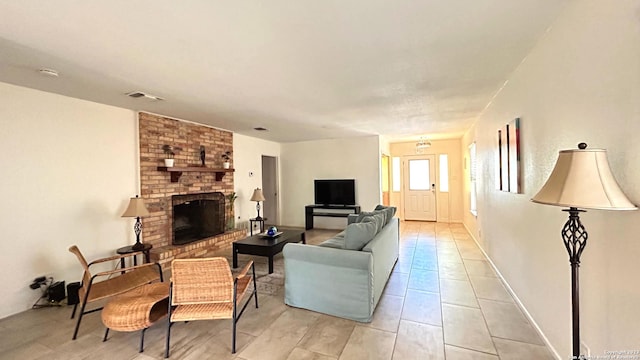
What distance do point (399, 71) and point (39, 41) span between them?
306 cm

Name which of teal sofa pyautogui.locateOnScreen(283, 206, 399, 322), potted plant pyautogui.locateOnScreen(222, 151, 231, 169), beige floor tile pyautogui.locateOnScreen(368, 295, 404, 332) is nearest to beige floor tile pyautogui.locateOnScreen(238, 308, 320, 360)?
teal sofa pyautogui.locateOnScreen(283, 206, 399, 322)

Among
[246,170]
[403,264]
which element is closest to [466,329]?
[403,264]

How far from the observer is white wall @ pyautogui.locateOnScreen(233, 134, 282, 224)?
20.9 feet

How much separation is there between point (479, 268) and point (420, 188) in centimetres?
452

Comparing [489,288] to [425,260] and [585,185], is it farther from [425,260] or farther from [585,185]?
[585,185]

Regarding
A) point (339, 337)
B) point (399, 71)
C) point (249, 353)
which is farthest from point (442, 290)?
point (399, 71)

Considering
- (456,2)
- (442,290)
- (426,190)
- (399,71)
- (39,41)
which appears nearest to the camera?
(456,2)

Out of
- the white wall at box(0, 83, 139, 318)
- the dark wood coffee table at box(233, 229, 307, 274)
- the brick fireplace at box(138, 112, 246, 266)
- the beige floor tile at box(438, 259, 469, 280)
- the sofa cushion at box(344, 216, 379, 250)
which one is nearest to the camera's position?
the sofa cushion at box(344, 216, 379, 250)

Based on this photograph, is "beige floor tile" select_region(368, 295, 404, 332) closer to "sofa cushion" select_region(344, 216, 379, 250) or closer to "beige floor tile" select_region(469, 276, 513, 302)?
"sofa cushion" select_region(344, 216, 379, 250)

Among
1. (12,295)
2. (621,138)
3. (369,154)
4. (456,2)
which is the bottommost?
(12,295)

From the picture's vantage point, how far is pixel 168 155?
15.3 feet

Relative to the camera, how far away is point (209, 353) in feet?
7.22

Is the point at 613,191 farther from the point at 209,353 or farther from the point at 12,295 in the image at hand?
the point at 12,295

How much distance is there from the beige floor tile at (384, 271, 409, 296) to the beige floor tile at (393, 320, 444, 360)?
67cm
